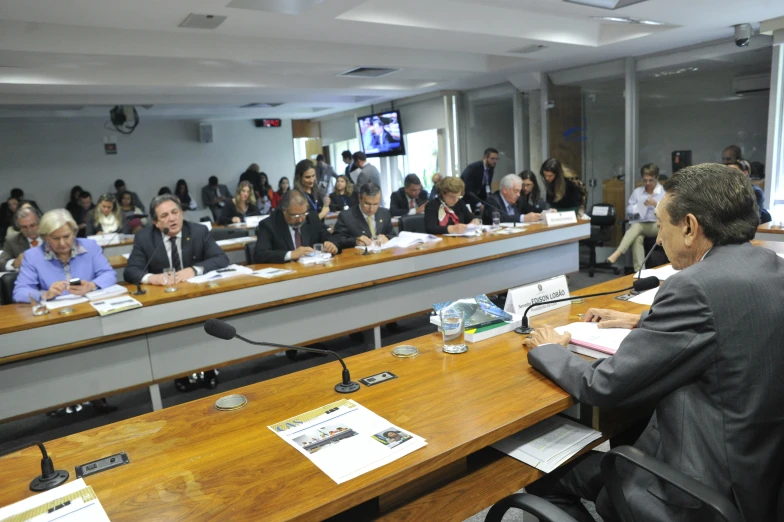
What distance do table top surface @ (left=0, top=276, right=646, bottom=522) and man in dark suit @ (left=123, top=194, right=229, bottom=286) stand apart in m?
1.94

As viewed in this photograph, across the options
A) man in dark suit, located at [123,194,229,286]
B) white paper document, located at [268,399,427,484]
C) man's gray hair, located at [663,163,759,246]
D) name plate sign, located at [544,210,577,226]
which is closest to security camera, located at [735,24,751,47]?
name plate sign, located at [544,210,577,226]

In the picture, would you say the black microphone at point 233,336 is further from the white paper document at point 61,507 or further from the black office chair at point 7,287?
the black office chair at point 7,287

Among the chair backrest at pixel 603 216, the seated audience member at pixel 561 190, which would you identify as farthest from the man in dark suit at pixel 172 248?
the chair backrest at pixel 603 216

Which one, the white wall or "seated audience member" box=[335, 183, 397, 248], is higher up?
the white wall

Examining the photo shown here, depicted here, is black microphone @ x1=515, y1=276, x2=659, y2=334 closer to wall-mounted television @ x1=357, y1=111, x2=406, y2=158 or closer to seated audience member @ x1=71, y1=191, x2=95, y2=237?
wall-mounted television @ x1=357, y1=111, x2=406, y2=158

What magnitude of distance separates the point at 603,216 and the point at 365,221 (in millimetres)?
3356

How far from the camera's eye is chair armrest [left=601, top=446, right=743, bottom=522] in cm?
108

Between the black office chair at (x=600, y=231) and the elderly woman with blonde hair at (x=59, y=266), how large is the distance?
497cm

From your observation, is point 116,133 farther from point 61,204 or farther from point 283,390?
point 283,390

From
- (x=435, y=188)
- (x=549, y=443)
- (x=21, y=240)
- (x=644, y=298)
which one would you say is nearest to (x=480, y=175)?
(x=435, y=188)

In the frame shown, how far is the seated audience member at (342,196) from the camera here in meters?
7.97

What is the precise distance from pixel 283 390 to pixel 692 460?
109 centimetres

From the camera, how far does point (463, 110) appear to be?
943 centimetres

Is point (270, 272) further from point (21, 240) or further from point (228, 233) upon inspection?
point (21, 240)
